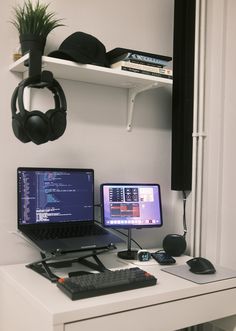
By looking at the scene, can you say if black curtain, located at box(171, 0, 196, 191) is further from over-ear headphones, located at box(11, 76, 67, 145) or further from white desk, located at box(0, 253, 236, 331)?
over-ear headphones, located at box(11, 76, 67, 145)

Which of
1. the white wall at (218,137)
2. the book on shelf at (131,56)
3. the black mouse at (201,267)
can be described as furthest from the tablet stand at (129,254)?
the book on shelf at (131,56)

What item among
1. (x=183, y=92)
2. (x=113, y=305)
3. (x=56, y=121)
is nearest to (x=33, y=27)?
(x=56, y=121)

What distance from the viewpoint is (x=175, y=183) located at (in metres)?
2.14

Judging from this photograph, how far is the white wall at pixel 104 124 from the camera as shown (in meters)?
1.75

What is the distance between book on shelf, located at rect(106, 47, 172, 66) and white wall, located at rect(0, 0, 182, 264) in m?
0.20

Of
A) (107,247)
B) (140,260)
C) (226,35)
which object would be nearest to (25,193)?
(107,247)

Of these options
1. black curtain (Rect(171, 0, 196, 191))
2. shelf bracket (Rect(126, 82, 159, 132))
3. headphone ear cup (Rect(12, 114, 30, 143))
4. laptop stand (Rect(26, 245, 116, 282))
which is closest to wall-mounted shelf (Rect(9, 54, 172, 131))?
shelf bracket (Rect(126, 82, 159, 132))

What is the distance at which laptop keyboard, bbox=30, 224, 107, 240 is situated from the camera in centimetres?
166

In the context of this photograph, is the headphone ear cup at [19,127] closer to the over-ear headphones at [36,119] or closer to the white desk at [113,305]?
the over-ear headphones at [36,119]

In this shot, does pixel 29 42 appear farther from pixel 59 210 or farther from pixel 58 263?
pixel 58 263

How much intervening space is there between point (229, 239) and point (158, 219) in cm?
38

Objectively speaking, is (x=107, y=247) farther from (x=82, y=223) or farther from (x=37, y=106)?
(x=37, y=106)

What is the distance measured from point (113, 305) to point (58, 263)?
50 cm

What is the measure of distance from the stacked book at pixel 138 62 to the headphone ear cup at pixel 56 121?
0.49 m
